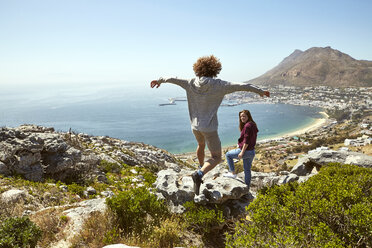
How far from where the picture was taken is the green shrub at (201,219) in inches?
150

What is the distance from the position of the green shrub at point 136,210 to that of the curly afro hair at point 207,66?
8.83 feet

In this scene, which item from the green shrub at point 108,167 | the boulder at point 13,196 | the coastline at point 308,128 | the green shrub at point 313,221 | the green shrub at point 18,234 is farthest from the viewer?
the coastline at point 308,128

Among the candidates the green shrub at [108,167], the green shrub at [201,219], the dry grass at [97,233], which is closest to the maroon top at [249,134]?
the green shrub at [201,219]

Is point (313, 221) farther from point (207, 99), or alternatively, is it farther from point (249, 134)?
point (207, 99)

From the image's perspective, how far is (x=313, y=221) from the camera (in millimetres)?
3234

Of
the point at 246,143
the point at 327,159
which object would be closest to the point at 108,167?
the point at 246,143

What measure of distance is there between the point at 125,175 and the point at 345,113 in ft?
464

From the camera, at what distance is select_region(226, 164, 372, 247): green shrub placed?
8.79 feet

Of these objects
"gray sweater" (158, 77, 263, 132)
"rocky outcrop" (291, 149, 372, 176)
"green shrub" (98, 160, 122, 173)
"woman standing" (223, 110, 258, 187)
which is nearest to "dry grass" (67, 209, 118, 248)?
"gray sweater" (158, 77, 263, 132)

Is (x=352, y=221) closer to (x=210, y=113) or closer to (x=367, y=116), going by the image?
(x=210, y=113)

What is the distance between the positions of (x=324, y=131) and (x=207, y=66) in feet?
330

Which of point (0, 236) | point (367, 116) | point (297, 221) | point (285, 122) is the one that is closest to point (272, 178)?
point (297, 221)

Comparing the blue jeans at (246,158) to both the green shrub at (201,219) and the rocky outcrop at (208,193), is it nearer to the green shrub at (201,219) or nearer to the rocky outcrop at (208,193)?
the rocky outcrop at (208,193)

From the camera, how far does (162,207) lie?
4.02 metres
